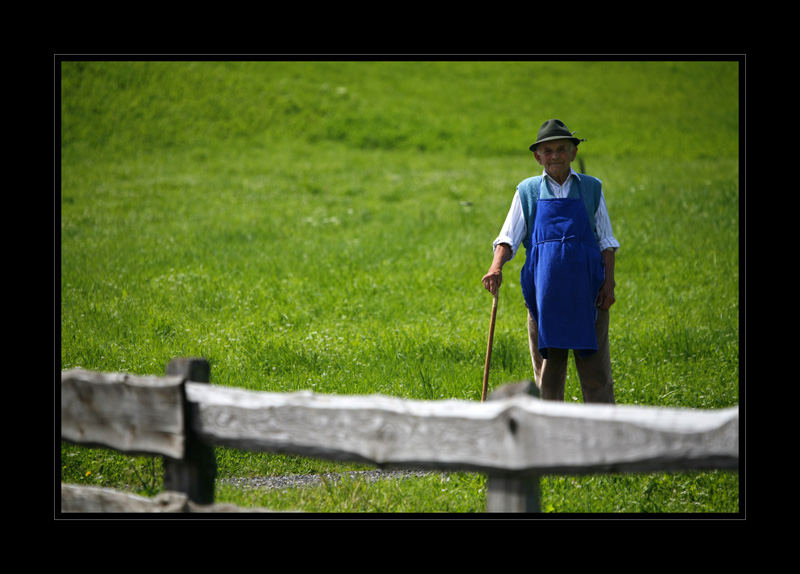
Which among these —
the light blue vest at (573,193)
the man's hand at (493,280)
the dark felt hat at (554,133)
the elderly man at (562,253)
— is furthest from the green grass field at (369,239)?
the dark felt hat at (554,133)

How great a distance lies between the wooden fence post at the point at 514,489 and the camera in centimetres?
329

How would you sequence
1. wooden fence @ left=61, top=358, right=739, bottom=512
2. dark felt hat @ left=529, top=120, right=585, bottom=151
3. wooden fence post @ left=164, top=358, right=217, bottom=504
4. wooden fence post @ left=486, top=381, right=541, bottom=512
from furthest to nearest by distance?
dark felt hat @ left=529, top=120, right=585, bottom=151, wooden fence post @ left=164, top=358, right=217, bottom=504, wooden fence post @ left=486, top=381, right=541, bottom=512, wooden fence @ left=61, top=358, right=739, bottom=512

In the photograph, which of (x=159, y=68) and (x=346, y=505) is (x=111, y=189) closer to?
(x=159, y=68)

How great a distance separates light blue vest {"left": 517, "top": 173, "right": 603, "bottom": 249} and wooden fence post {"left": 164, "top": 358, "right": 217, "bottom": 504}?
2741mm

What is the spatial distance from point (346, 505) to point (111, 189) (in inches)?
605

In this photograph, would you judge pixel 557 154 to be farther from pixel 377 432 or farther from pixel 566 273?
pixel 377 432

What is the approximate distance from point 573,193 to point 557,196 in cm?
12

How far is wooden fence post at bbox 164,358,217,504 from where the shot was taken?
3.66m

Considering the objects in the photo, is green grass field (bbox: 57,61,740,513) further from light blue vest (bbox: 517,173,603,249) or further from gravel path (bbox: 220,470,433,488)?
light blue vest (bbox: 517,173,603,249)

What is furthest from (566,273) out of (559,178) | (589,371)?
(589,371)

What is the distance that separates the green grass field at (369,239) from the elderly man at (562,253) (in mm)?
1166

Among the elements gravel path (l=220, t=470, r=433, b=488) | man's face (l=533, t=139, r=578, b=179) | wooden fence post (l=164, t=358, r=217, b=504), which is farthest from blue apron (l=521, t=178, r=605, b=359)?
wooden fence post (l=164, t=358, r=217, b=504)

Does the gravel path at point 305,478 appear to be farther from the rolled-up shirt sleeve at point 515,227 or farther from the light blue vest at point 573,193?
the light blue vest at point 573,193
